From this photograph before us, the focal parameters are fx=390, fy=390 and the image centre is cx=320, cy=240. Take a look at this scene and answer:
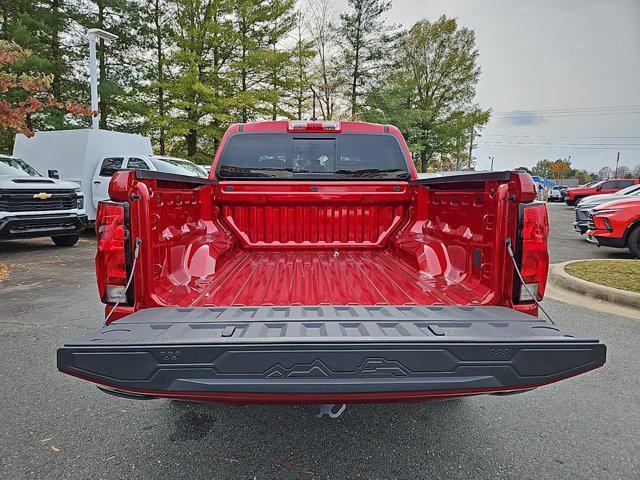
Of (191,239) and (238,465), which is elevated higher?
(191,239)

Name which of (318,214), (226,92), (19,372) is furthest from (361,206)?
(226,92)

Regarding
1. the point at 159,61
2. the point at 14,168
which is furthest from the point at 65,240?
the point at 159,61

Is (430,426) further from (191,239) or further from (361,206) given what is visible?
(191,239)

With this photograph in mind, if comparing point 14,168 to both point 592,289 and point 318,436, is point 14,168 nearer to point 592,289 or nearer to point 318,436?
point 318,436

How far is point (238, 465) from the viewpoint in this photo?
2.28 metres

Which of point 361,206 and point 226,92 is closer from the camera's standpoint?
point 361,206

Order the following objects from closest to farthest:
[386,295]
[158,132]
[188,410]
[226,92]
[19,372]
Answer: [386,295] < [188,410] < [19,372] < [226,92] < [158,132]

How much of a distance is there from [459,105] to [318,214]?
3439 centimetres

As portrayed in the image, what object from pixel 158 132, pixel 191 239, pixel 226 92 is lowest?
pixel 191 239

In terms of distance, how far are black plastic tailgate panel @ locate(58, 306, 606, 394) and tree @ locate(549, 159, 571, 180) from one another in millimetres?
103053

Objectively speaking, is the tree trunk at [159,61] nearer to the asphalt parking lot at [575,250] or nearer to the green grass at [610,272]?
the asphalt parking lot at [575,250]

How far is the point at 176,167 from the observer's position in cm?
1088

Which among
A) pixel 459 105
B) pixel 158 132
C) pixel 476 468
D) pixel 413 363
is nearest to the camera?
pixel 413 363

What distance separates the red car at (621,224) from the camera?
8.22 meters
